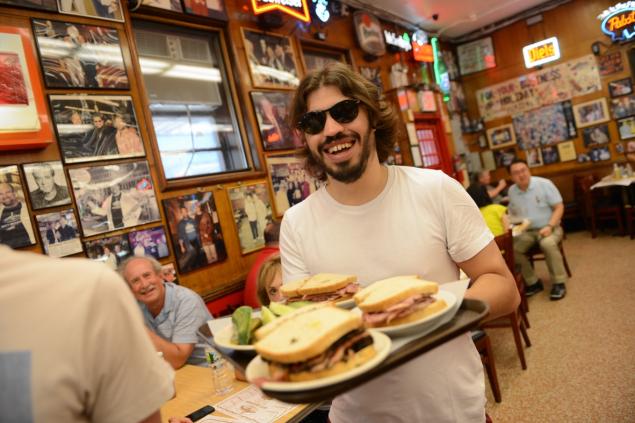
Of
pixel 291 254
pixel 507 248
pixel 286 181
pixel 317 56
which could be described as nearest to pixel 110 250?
pixel 286 181

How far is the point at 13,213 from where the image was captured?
2.99 metres

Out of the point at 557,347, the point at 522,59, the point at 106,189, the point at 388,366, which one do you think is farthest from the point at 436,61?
the point at 388,366

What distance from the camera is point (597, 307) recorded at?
473 cm

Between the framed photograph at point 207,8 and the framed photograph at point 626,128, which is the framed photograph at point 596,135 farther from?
the framed photograph at point 207,8

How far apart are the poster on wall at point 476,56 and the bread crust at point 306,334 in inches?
407

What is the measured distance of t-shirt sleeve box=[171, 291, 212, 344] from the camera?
9.99 feet

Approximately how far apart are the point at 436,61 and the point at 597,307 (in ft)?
19.5

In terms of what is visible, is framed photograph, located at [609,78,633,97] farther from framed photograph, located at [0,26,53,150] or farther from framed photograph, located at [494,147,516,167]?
framed photograph, located at [0,26,53,150]

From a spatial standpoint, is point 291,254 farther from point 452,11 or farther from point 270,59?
point 452,11

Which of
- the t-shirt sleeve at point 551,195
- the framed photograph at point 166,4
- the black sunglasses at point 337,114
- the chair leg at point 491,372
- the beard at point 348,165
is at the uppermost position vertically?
the framed photograph at point 166,4

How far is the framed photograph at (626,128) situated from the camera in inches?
338

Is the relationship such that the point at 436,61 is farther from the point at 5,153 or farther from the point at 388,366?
the point at 388,366

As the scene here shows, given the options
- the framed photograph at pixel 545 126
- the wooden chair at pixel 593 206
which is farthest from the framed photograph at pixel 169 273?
the framed photograph at pixel 545 126

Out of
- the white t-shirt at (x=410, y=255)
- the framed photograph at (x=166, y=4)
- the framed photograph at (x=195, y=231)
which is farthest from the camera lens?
the framed photograph at (x=166, y=4)
